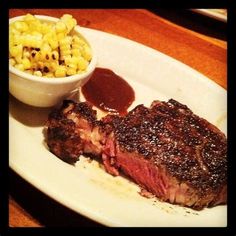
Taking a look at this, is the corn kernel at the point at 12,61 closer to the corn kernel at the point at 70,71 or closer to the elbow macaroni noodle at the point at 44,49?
the elbow macaroni noodle at the point at 44,49

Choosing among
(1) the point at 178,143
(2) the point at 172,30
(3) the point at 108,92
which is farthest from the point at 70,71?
(2) the point at 172,30

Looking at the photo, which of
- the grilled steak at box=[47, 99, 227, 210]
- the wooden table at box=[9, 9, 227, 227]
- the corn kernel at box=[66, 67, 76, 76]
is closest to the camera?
the grilled steak at box=[47, 99, 227, 210]

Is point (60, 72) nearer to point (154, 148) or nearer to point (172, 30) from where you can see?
point (154, 148)

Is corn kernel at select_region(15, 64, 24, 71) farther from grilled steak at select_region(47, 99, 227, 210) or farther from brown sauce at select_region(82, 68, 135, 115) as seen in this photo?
brown sauce at select_region(82, 68, 135, 115)

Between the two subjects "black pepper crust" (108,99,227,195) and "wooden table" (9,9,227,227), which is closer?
"black pepper crust" (108,99,227,195)

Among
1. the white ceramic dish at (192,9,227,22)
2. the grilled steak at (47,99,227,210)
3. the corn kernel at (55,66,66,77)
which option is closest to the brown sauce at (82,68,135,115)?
the grilled steak at (47,99,227,210)

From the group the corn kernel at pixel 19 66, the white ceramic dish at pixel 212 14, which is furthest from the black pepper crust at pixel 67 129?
the white ceramic dish at pixel 212 14
